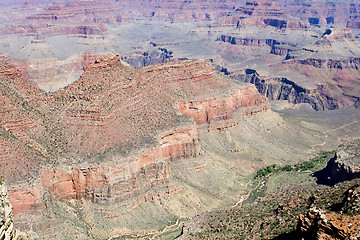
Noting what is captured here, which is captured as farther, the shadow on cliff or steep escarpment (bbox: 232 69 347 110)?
steep escarpment (bbox: 232 69 347 110)

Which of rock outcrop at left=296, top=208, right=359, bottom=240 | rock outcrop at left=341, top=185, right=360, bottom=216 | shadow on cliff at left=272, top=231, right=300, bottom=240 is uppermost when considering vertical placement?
rock outcrop at left=296, top=208, right=359, bottom=240

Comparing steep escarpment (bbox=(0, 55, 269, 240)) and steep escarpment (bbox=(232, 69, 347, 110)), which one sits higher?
steep escarpment (bbox=(0, 55, 269, 240))

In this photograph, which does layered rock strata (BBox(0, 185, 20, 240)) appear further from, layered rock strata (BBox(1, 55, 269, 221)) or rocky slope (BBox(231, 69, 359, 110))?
rocky slope (BBox(231, 69, 359, 110))

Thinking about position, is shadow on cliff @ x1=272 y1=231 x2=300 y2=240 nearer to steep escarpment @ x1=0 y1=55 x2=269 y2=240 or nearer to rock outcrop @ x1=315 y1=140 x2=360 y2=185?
steep escarpment @ x1=0 y1=55 x2=269 y2=240

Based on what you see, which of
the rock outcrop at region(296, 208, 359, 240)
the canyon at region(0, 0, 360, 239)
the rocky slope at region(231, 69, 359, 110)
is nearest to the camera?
the rock outcrop at region(296, 208, 359, 240)

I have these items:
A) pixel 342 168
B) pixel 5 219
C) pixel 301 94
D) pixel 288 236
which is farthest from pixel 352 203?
pixel 301 94

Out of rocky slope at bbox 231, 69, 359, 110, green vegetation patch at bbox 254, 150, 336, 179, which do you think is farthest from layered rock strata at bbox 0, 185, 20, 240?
rocky slope at bbox 231, 69, 359, 110

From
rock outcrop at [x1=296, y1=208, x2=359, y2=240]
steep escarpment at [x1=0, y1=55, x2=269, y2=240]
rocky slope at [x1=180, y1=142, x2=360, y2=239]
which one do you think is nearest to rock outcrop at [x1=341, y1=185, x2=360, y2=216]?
rocky slope at [x1=180, y1=142, x2=360, y2=239]

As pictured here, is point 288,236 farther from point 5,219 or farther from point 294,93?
point 294,93

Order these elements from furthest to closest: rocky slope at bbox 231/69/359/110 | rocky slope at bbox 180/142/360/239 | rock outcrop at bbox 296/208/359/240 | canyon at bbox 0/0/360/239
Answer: rocky slope at bbox 231/69/359/110
canyon at bbox 0/0/360/239
rocky slope at bbox 180/142/360/239
rock outcrop at bbox 296/208/359/240
